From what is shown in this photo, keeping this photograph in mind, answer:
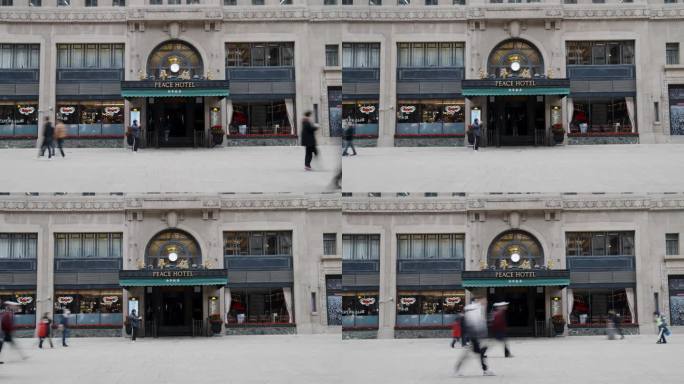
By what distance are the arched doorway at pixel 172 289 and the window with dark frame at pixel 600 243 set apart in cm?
2018

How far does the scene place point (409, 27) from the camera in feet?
111

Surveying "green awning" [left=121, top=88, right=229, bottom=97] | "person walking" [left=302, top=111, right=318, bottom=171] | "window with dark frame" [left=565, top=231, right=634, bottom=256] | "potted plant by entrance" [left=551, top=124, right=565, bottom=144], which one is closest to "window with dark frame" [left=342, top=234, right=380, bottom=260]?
"potted plant by entrance" [left=551, top=124, right=565, bottom=144]

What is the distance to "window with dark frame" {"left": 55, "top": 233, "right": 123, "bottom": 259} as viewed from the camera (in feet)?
170

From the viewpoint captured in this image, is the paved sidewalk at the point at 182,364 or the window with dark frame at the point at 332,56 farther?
the window with dark frame at the point at 332,56

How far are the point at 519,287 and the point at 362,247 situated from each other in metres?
15.4

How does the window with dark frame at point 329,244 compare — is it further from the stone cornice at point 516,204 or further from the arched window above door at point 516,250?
the arched window above door at point 516,250

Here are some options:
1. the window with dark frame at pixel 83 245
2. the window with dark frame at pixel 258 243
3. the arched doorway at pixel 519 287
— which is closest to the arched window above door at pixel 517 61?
the arched doorway at pixel 519 287

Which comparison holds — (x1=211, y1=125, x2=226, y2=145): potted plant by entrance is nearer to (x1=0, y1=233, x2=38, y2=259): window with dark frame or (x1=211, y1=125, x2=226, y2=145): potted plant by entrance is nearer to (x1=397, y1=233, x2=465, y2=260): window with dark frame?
(x1=397, y1=233, x2=465, y2=260): window with dark frame

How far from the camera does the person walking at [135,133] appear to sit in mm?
42006

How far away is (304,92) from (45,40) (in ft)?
46.2

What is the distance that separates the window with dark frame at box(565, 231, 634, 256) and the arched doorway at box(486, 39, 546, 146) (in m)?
9.99

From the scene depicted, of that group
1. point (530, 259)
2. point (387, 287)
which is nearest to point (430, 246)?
point (387, 287)

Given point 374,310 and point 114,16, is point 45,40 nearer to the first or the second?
point 114,16

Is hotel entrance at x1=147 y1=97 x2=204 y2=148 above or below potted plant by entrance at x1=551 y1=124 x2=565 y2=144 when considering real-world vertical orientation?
above
